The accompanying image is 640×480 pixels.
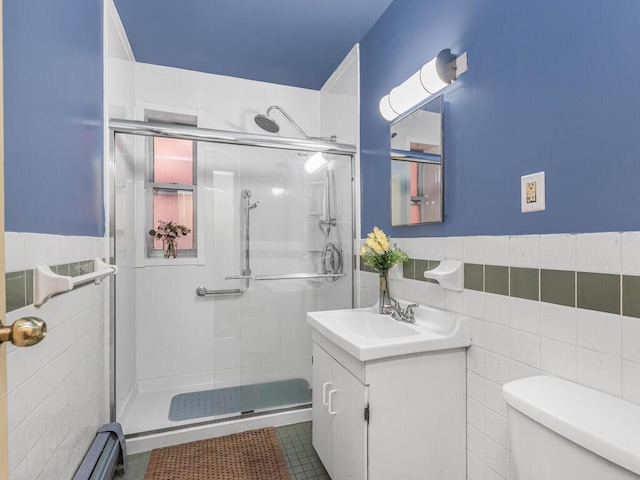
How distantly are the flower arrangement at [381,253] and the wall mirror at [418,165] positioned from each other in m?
0.17

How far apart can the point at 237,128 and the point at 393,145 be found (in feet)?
4.74

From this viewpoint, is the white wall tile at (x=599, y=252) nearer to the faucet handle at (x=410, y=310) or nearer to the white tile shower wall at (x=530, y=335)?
the white tile shower wall at (x=530, y=335)

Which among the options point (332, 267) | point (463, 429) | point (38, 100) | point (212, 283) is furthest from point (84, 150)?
point (463, 429)

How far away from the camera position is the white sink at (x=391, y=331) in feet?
3.88

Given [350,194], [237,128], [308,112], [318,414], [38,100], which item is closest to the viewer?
[38,100]

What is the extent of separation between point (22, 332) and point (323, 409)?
132 centimetres

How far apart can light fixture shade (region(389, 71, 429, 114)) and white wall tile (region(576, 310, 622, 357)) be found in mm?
1096

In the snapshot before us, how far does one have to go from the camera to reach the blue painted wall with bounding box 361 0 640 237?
0.84 m

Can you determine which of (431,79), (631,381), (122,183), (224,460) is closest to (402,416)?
(631,381)

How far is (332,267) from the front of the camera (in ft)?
7.64

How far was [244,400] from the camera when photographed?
2139mm

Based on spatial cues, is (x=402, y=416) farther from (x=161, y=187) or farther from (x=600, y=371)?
(x=161, y=187)

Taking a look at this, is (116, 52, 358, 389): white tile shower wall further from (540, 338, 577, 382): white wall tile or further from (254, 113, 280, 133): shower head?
(540, 338, 577, 382): white wall tile

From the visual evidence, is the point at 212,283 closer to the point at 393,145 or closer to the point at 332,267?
the point at 332,267
